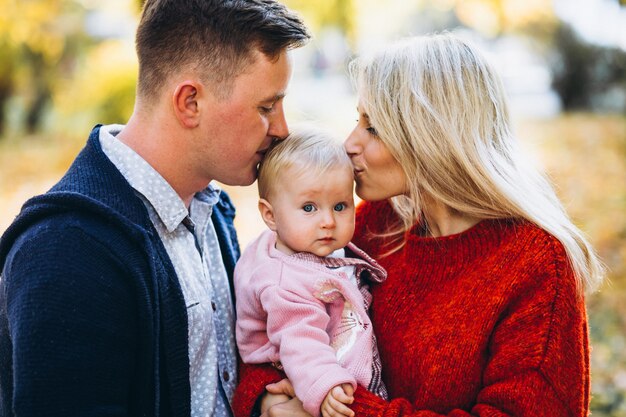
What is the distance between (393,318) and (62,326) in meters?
1.18

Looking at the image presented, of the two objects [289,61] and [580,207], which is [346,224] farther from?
[580,207]

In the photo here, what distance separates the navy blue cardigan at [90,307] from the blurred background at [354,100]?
11.5 ft

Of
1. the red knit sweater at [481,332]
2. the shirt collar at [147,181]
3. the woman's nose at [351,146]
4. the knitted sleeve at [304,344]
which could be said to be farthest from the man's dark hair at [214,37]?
the red knit sweater at [481,332]

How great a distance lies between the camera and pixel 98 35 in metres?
15.6

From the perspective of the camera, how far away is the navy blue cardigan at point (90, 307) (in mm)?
1846

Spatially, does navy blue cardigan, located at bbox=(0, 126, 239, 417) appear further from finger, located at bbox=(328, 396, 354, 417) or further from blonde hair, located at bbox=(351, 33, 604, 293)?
blonde hair, located at bbox=(351, 33, 604, 293)

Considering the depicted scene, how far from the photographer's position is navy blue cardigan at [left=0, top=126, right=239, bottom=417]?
1.85 meters

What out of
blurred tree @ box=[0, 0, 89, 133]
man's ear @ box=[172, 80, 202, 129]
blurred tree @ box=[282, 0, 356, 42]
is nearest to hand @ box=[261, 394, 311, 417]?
man's ear @ box=[172, 80, 202, 129]

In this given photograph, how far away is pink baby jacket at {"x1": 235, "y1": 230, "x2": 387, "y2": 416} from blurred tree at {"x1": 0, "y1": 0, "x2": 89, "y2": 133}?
8.80 m

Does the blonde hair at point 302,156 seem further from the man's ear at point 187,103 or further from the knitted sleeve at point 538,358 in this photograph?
the knitted sleeve at point 538,358

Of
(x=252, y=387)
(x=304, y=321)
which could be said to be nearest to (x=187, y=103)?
(x=304, y=321)

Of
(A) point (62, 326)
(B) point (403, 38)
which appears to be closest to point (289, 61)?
(B) point (403, 38)

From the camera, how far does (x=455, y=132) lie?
2420 millimetres

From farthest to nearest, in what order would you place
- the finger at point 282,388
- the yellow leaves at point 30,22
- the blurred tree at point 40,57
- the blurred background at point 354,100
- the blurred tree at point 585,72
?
the blurred tree at point 585,72 < the blurred tree at point 40,57 < the yellow leaves at point 30,22 < the blurred background at point 354,100 < the finger at point 282,388
